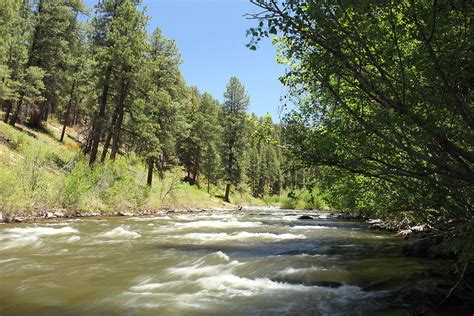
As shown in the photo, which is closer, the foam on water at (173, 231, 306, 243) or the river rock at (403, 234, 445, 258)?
the river rock at (403, 234, 445, 258)

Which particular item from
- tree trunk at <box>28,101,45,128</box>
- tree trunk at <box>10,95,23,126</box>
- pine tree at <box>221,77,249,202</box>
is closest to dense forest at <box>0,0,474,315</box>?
tree trunk at <box>10,95,23,126</box>

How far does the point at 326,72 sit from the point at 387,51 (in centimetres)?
88

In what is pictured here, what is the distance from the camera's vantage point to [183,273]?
944 centimetres

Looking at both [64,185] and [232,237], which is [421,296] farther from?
[64,185]

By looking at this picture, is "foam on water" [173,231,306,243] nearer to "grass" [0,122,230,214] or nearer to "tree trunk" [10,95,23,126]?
"grass" [0,122,230,214]

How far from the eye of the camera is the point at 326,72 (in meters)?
5.37

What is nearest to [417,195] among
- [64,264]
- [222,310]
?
[222,310]

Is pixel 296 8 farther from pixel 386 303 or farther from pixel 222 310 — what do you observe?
pixel 386 303

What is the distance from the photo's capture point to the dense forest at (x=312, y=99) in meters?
4.96

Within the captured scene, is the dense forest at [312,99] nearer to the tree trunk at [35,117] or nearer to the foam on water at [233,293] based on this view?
the tree trunk at [35,117]

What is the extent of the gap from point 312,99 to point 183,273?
5079 millimetres

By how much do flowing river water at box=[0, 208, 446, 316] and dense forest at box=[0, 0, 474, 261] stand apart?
1.85 m

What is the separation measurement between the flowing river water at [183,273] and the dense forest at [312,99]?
185 cm

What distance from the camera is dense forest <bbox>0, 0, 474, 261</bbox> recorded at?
496cm
